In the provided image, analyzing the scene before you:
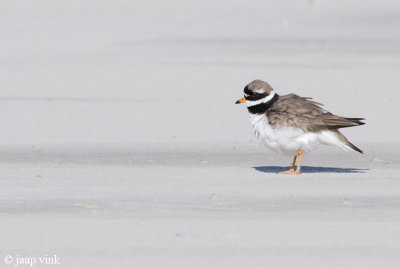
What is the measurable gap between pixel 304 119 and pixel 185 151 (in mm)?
1543

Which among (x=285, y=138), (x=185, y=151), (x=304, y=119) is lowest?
(x=185, y=151)

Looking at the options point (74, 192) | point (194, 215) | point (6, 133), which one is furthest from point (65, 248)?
point (6, 133)

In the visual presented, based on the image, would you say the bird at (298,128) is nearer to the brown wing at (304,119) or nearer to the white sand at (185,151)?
the brown wing at (304,119)

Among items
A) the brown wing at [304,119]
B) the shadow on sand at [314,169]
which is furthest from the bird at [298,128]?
the shadow on sand at [314,169]

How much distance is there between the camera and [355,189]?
1031cm

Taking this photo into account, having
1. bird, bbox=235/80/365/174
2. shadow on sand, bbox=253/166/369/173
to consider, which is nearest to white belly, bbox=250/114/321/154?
bird, bbox=235/80/365/174

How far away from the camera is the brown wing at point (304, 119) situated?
11391mm

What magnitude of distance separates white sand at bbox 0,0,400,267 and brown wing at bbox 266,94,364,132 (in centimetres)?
46

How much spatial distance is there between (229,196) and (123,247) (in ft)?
7.04

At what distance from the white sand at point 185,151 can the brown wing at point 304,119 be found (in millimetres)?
456

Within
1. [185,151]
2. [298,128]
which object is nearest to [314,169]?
[298,128]

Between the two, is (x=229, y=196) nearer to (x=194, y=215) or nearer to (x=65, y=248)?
(x=194, y=215)

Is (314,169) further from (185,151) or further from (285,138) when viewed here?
(185,151)

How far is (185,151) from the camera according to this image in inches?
488
